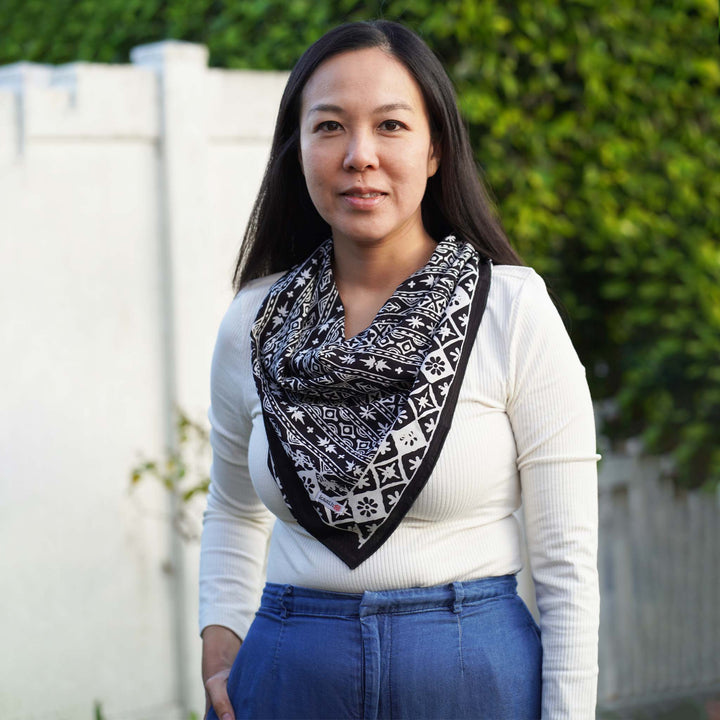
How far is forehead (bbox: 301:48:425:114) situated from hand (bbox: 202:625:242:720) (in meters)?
1.02

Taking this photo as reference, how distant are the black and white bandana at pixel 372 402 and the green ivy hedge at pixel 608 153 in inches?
85.5

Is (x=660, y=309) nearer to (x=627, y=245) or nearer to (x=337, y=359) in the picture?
(x=627, y=245)

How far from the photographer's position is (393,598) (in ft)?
6.21

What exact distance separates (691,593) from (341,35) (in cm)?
351

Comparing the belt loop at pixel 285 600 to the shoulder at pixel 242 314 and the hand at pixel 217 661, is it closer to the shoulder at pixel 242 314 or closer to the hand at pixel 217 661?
the hand at pixel 217 661

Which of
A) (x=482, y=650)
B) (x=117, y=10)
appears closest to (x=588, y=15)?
(x=117, y=10)

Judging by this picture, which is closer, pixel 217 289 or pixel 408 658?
pixel 408 658

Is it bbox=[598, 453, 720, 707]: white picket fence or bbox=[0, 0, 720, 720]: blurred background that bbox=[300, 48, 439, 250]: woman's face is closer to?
bbox=[0, 0, 720, 720]: blurred background

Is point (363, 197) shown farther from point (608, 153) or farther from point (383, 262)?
point (608, 153)

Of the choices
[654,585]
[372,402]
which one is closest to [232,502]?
[372,402]

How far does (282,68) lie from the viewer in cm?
443

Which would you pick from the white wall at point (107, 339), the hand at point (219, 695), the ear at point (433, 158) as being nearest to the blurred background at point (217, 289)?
the white wall at point (107, 339)

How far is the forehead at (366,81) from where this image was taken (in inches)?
78.2

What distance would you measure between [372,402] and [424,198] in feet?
1.46
